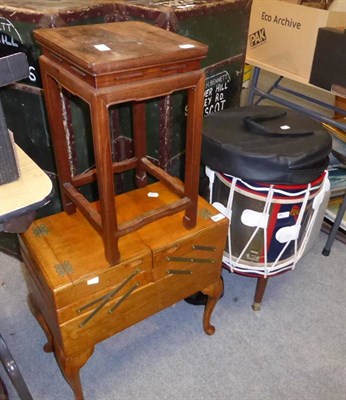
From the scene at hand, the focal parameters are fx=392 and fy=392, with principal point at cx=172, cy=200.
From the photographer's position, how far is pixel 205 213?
1.35 m

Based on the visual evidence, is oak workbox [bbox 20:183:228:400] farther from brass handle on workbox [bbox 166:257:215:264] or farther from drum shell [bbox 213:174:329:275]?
drum shell [bbox 213:174:329:275]

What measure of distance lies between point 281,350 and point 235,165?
2.52 ft

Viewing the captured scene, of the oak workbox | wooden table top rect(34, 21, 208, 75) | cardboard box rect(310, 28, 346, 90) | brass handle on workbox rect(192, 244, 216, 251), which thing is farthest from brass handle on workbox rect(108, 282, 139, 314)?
cardboard box rect(310, 28, 346, 90)

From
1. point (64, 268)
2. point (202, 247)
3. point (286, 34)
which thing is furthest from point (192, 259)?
point (286, 34)

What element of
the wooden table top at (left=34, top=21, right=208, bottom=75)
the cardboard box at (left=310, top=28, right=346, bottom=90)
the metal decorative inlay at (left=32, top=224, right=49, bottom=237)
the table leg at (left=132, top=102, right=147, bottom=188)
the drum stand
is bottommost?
the drum stand

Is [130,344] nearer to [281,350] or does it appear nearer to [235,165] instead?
[281,350]

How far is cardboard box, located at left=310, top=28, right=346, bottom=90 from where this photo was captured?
5.65 ft

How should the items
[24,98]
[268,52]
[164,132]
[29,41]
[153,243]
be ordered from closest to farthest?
[153,243] → [29,41] → [24,98] → [164,132] → [268,52]

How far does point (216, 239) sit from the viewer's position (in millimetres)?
1344

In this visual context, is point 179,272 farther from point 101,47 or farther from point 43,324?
point 101,47

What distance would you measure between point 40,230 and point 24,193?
1.43 ft

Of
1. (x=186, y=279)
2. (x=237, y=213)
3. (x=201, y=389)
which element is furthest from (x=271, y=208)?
(x=201, y=389)

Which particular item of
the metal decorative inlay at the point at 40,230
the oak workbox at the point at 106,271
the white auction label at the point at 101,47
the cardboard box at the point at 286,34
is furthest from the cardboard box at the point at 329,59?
the metal decorative inlay at the point at 40,230

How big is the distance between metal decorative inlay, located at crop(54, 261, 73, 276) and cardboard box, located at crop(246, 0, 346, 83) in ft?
4.93
